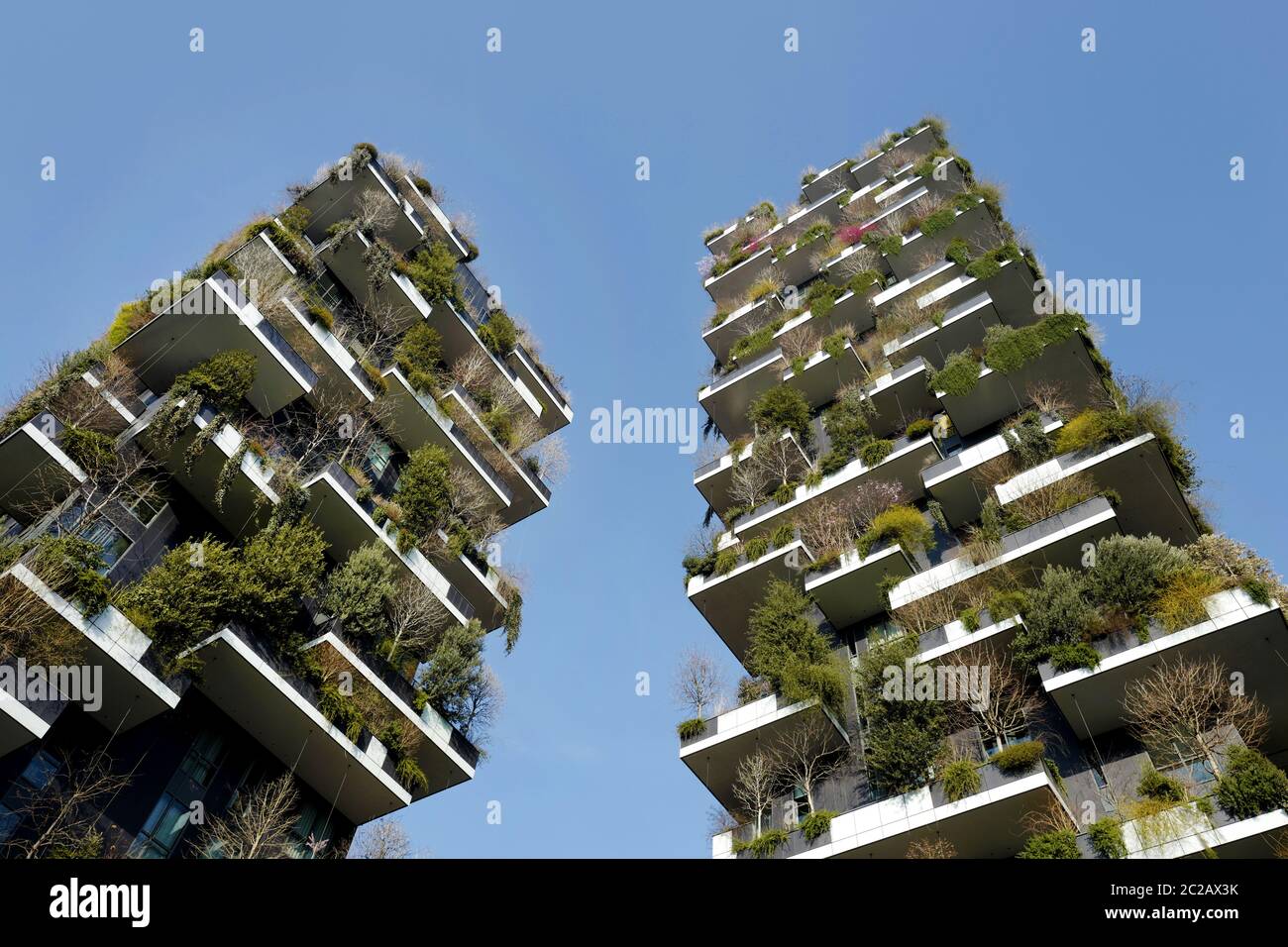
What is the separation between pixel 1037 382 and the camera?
99.6 feet

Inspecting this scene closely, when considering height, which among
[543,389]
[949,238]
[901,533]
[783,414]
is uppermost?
[543,389]

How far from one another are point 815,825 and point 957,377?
54.2ft

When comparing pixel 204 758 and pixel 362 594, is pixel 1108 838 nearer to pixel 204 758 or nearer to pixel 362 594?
pixel 362 594

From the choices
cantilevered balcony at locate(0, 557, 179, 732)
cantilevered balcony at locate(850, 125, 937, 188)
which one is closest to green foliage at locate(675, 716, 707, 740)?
cantilevered balcony at locate(0, 557, 179, 732)

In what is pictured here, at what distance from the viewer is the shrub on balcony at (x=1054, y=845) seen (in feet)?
57.1

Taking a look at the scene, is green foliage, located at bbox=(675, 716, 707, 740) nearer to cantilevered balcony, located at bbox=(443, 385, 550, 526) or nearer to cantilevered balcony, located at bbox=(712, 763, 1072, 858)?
cantilevered balcony, located at bbox=(712, 763, 1072, 858)

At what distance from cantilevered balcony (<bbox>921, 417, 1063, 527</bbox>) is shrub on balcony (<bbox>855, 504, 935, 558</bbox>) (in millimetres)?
1195

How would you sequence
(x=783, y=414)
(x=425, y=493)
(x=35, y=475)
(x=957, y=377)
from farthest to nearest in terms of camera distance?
(x=783, y=414) < (x=957, y=377) < (x=425, y=493) < (x=35, y=475)

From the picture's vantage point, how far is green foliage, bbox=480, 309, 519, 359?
36.5 m

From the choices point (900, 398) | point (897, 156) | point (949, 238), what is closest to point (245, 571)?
point (900, 398)

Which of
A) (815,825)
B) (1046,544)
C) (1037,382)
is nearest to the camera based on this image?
(815,825)
